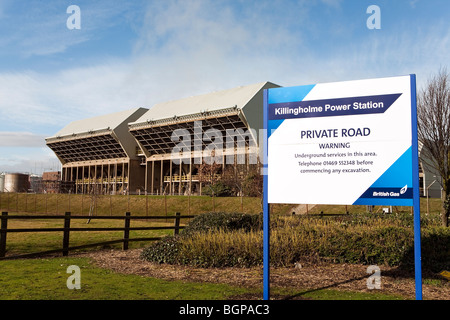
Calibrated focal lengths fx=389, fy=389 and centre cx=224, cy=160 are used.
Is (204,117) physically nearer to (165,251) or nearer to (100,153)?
(100,153)

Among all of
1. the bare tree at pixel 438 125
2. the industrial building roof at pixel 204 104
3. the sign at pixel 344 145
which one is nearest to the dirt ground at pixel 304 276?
the sign at pixel 344 145

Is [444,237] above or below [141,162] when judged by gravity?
below

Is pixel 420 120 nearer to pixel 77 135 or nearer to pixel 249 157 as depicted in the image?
pixel 249 157

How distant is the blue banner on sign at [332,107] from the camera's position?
19.3ft

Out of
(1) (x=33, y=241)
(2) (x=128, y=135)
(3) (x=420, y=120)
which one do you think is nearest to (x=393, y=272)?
(3) (x=420, y=120)

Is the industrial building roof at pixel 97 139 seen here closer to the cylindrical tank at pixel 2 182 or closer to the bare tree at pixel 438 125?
the cylindrical tank at pixel 2 182

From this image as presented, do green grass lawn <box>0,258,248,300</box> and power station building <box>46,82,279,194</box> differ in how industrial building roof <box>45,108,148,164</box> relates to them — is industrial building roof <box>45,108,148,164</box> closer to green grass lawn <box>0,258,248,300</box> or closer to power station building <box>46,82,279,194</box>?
power station building <box>46,82,279,194</box>

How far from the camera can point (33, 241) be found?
54.9 feet

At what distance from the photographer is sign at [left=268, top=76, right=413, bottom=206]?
5.76m

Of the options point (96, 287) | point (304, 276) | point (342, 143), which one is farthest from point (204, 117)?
point (342, 143)

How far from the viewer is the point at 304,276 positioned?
324 inches

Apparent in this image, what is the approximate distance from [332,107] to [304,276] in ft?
12.8
